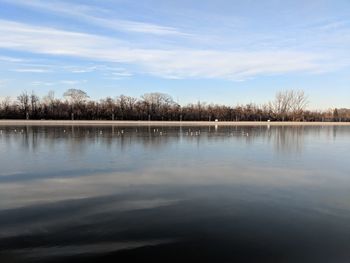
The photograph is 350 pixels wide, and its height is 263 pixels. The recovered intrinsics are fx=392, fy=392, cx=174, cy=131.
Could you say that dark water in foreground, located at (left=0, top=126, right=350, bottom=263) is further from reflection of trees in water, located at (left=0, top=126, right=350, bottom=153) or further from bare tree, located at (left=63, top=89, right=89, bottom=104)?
bare tree, located at (left=63, top=89, right=89, bottom=104)

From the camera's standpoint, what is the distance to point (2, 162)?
10.3m

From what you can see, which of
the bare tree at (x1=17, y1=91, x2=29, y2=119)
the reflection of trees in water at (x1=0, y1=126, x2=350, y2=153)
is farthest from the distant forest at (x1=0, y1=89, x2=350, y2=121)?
the reflection of trees in water at (x1=0, y1=126, x2=350, y2=153)

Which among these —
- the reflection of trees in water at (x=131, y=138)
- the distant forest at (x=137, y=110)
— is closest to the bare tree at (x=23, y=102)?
the distant forest at (x=137, y=110)

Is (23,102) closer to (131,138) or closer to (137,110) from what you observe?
(137,110)

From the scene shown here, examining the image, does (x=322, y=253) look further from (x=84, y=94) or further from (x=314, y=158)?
(x=84, y=94)

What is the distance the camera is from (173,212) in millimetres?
5680

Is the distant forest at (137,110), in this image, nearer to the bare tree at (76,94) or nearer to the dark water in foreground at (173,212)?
the bare tree at (76,94)

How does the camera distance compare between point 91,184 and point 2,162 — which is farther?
point 2,162

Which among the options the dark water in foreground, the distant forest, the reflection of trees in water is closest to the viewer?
the dark water in foreground

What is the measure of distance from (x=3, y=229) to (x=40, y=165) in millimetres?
5263

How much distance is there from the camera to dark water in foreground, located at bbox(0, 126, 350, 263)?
4219 millimetres

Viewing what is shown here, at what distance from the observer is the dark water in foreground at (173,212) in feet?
13.8

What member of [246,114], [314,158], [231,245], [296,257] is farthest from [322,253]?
[246,114]

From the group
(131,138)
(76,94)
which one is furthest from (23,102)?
(131,138)
